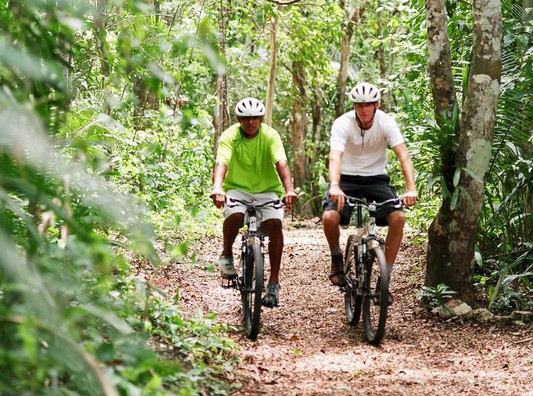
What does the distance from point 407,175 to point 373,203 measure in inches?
16.0

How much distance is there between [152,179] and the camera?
482 inches

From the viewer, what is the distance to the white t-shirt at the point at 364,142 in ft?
23.6

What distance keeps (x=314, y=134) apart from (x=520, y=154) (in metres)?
15.9

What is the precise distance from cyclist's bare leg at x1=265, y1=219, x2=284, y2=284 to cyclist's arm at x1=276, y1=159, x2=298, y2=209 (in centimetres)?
29

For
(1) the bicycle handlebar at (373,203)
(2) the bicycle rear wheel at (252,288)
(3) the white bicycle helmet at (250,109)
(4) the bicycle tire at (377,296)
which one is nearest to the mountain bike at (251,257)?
(2) the bicycle rear wheel at (252,288)

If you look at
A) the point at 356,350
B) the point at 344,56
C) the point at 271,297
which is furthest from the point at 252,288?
the point at 344,56

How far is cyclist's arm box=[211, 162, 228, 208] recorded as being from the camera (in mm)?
6795

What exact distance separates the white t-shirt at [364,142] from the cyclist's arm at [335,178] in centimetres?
10

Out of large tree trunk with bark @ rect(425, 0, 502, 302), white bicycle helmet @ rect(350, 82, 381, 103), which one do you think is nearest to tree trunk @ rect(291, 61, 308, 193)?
large tree trunk with bark @ rect(425, 0, 502, 302)

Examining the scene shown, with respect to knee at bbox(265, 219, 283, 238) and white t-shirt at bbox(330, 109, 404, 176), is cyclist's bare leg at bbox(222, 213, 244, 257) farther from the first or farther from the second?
white t-shirt at bbox(330, 109, 404, 176)

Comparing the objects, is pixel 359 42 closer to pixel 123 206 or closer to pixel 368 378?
pixel 368 378

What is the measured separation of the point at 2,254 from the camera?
1963 millimetres

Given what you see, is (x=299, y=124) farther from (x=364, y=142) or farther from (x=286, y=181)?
(x=286, y=181)

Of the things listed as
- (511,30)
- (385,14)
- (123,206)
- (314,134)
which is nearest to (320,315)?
(511,30)
